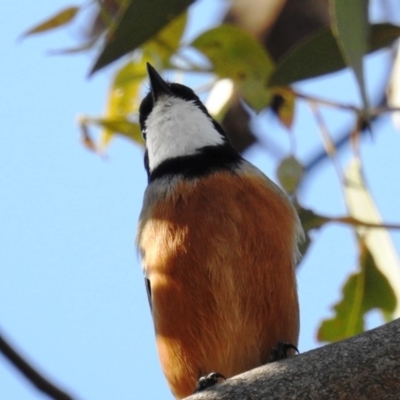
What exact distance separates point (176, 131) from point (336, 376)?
1.99m

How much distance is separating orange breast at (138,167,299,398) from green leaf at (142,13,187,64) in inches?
35.0

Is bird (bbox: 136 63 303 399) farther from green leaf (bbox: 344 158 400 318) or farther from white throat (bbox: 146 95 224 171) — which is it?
green leaf (bbox: 344 158 400 318)

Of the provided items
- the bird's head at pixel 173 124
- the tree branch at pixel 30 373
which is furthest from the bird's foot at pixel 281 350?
the tree branch at pixel 30 373

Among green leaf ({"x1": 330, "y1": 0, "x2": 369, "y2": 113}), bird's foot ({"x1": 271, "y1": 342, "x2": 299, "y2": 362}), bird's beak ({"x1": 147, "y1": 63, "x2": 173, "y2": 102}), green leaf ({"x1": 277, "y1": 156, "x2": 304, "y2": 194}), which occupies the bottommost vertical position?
bird's foot ({"x1": 271, "y1": 342, "x2": 299, "y2": 362})

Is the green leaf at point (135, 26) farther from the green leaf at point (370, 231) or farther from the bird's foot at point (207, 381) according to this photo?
the green leaf at point (370, 231)

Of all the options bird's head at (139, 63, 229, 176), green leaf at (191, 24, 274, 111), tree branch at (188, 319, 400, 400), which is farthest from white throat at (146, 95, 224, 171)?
tree branch at (188, 319, 400, 400)

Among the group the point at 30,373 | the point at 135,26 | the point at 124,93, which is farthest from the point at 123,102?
the point at 30,373

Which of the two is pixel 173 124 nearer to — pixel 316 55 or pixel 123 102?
pixel 123 102

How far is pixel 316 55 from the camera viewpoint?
3730mm

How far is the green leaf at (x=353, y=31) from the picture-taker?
2.73 metres

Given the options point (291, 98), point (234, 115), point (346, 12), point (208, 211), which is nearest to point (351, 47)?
point (346, 12)

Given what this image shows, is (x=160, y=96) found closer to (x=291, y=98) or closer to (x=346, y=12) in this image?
(x=291, y=98)

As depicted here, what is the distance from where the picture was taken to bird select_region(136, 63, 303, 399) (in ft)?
11.4

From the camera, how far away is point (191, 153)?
403 cm
